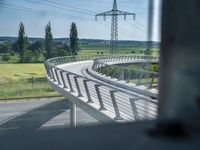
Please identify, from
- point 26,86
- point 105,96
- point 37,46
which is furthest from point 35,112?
point 37,46

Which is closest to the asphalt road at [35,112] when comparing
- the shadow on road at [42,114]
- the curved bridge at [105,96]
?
the shadow on road at [42,114]

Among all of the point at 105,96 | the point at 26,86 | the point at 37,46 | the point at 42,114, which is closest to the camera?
the point at 37,46

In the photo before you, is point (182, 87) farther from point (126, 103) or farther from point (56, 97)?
point (56, 97)

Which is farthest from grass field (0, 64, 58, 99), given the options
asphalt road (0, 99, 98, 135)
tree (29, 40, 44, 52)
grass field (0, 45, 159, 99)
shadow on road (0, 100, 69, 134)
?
tree (29, 40, 44, 52)

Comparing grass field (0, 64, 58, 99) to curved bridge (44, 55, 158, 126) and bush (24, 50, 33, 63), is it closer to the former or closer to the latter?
curved bridge (44, 55, 158, 126)

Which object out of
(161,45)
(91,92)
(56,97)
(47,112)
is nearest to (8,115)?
(47,112)

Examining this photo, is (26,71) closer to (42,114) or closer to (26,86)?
(26,86)

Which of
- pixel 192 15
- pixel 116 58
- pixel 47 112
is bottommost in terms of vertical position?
pixel 47 112

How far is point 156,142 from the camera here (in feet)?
2.64

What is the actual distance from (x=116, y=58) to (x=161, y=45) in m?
23.4

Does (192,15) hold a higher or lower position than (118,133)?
higher

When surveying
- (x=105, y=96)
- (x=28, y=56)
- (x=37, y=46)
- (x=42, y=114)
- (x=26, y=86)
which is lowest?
(x=42, y=114)

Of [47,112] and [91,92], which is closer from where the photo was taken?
[91,92]

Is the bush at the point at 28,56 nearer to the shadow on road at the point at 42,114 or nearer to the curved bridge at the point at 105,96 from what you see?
the curved bridge at the point at 105,96
